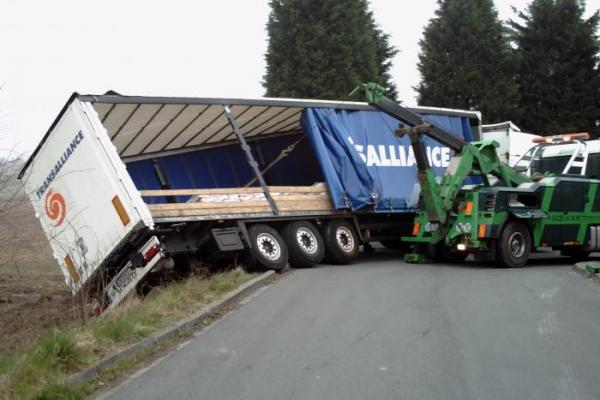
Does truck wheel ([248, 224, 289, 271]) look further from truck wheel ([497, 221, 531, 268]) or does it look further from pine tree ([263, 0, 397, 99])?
pine tree ([263, 0, 397, 99])

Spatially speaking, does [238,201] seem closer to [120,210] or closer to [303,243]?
[303,243]

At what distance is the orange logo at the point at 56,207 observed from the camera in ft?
34.7

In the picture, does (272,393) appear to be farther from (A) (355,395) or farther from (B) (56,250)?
(B) (56,250)

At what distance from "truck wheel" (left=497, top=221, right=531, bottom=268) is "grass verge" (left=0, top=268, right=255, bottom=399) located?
6904 mm

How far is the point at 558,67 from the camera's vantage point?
108ft

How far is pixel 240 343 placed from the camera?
6.69 metres

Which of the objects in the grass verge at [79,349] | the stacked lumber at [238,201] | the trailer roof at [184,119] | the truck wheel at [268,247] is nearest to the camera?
the grass verge at [79,349]

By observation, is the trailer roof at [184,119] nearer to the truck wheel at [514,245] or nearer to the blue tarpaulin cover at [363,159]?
the blue tarpaulin cover at [363,159]

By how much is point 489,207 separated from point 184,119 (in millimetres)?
6278

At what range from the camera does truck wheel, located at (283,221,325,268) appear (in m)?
13.0

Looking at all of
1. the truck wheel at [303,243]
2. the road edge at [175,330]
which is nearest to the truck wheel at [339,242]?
the truck wheel at [303,243]

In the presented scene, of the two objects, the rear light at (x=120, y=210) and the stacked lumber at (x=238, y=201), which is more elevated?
the rear light at (x=120, y=210)

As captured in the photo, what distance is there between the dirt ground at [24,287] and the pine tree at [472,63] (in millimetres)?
23984

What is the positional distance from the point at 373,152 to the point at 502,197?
10.2 ft
